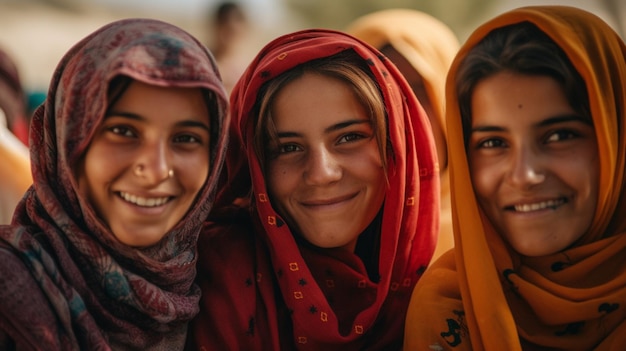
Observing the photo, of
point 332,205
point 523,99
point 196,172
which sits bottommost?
point 332,205

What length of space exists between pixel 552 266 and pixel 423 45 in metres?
2.13

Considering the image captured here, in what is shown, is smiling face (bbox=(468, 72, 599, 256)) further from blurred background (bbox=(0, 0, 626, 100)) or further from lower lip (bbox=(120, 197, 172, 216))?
blurred background (bbox=(0, 0, 626, 100))

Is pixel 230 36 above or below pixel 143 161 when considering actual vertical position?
below

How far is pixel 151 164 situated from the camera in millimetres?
2020

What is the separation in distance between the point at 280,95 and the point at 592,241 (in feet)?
3.47

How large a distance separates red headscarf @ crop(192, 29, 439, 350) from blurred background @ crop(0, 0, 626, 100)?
448 inches

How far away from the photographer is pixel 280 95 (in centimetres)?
246

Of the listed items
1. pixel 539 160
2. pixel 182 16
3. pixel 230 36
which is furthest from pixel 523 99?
pixel 182 16

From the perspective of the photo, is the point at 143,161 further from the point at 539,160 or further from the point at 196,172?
the point at 539,160

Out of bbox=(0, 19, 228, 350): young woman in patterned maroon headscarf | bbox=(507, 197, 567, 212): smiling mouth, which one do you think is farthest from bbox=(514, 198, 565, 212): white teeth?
bbox=(0, 19, 228, 350): young woman in patterned maroon headscarf

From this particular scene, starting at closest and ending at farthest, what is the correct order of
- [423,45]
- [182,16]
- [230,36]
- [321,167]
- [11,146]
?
[321,167] < [11,146] < [423,45] < [230,36] < [182,16]

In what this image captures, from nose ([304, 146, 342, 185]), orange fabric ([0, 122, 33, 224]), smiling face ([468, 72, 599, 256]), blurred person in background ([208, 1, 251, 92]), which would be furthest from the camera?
blurred person in background ([208, 1, 251, 92])

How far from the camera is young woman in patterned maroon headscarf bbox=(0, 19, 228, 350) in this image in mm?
1968

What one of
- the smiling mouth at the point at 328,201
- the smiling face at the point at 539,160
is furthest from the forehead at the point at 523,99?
the smiling mouth at the point at 328,201
